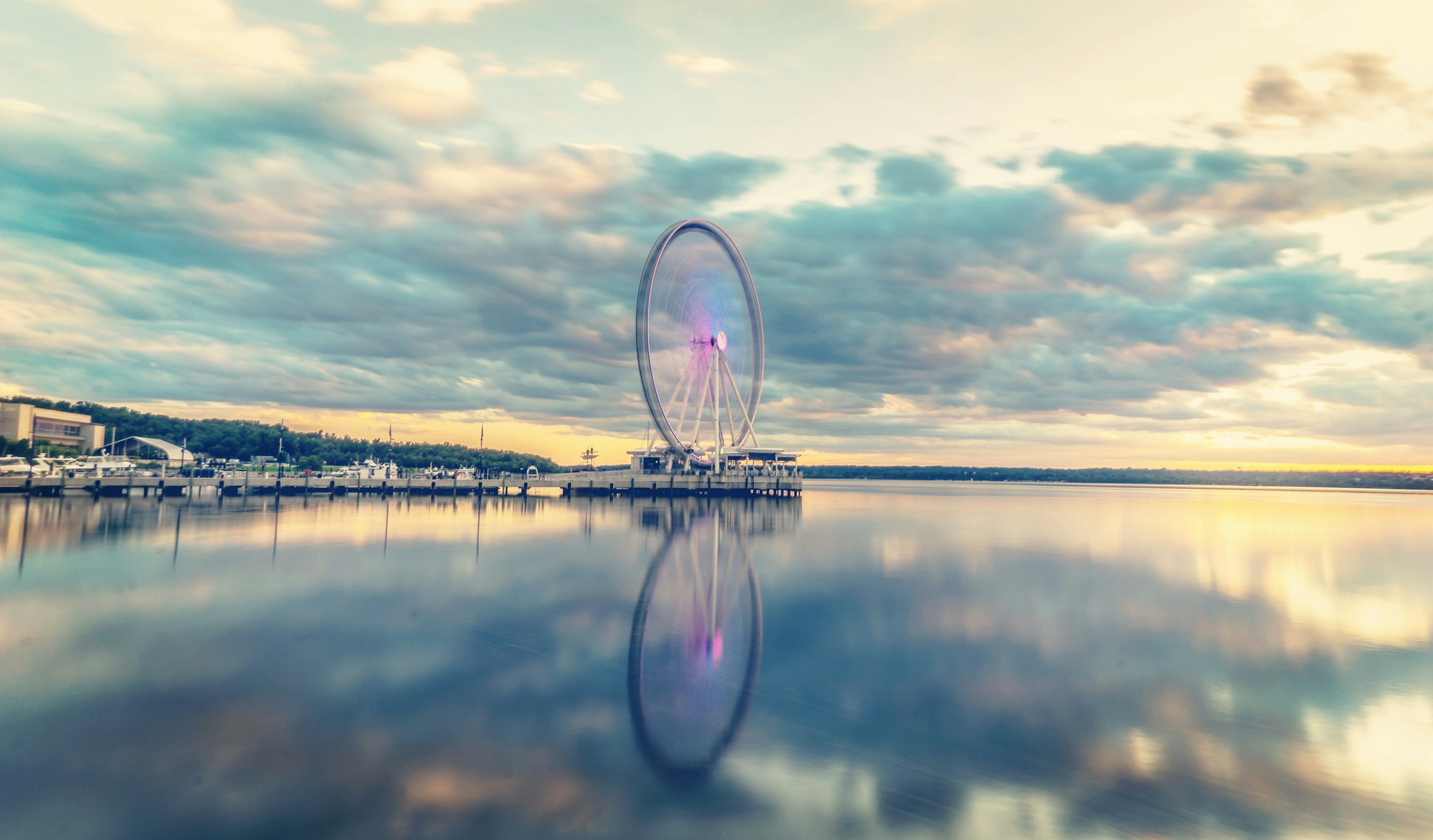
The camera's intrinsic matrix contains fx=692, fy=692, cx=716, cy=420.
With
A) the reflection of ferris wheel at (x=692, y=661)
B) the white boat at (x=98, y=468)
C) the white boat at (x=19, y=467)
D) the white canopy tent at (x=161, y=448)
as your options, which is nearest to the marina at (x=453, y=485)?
the white boat at (x=98, y=468)

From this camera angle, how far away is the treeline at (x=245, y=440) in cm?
13025

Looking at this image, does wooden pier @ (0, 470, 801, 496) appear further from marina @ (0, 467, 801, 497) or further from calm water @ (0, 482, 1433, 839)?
calm water @ (0, 482, 1433, 839)

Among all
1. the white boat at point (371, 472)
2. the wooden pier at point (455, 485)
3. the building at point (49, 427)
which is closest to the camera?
the wooden pier at point (455, 485)

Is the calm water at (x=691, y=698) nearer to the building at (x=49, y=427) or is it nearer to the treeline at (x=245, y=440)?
the building at (x=49, y=427)

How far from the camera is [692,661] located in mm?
18281

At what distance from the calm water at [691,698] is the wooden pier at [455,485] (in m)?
44.4

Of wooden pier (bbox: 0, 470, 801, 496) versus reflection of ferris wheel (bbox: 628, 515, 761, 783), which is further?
wooden pier (bbox: 0, 470, 801, 496)

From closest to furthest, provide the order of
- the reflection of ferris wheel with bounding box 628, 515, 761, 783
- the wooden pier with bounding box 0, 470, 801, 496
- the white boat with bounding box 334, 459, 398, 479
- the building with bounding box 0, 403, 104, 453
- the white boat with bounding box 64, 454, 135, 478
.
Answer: the reflection of ferris wheel with bounding box 628, 515, 761, 783
the wooden pier with bounding box 0, 470, 801, 496
the white boat with bounding box 64, 454, 135, 478
the building with bounding box 0, 403, 104, 453
the white boat with bounding box 334, 459, 398, 479

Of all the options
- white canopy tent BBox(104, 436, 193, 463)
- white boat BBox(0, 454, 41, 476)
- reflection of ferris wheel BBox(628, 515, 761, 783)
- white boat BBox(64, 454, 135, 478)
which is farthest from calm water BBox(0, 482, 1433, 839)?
white canopy tent BBox(104, 436, 193, 463)

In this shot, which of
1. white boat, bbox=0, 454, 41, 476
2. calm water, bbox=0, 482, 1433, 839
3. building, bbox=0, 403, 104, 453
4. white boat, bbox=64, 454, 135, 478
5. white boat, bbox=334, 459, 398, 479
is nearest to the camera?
calm water, bbox=0, 482, 1433, 839

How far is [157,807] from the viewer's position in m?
9.83

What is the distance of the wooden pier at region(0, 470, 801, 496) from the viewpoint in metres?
72.6

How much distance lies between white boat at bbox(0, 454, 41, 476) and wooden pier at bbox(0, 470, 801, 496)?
1985 millimetres

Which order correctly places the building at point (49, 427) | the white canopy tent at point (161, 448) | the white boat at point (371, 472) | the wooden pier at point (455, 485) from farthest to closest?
1. the white canopy tent at point (161, 448)
2. the white boat at point (371, 472)
3. the building at point (49, 427)
4. the wooden pier at point (455, 485)
